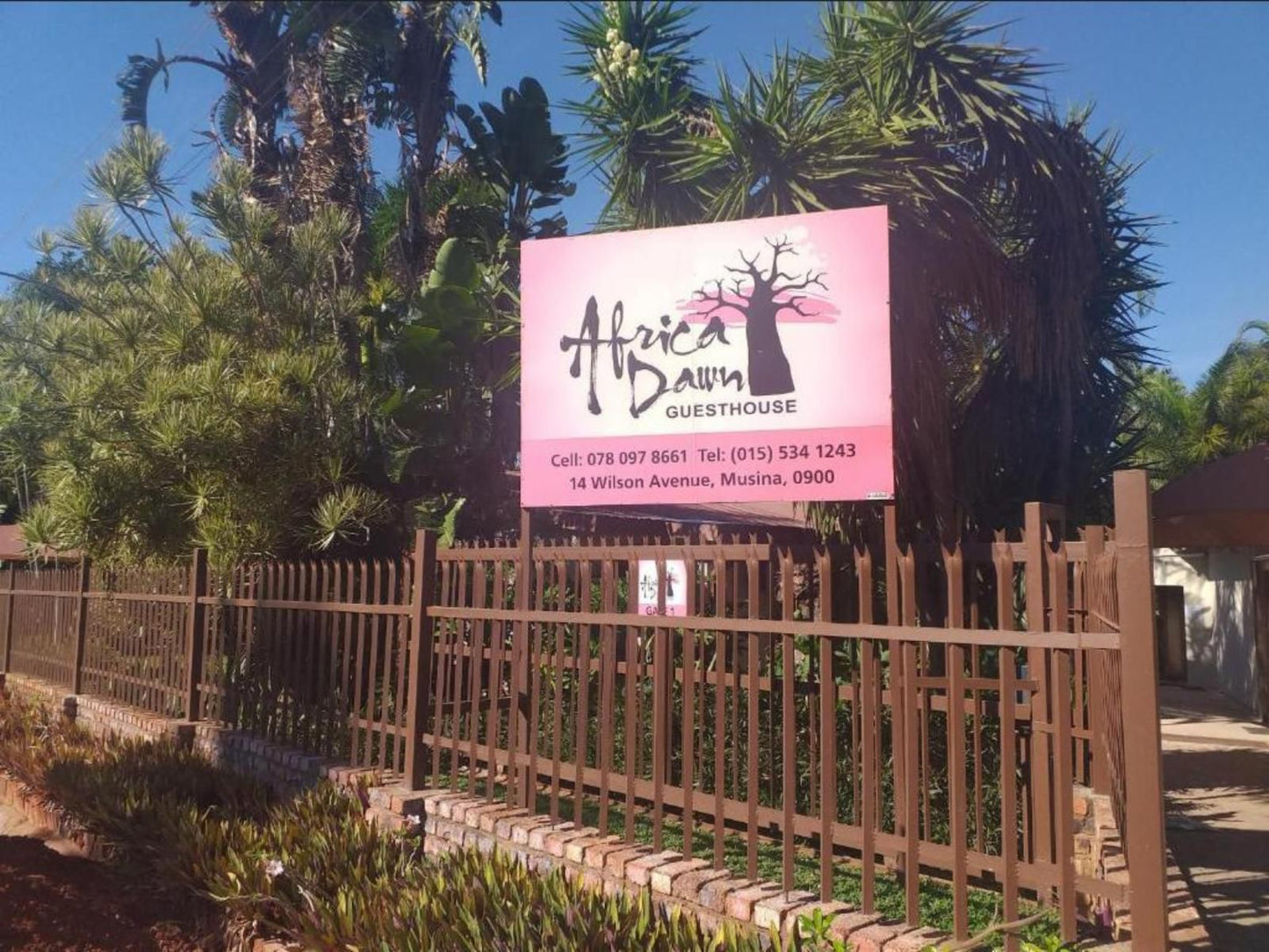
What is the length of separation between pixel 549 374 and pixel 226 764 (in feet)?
13.2

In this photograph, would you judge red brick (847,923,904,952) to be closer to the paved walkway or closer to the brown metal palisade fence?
the brown metal palisade fence

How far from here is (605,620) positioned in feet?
14.5

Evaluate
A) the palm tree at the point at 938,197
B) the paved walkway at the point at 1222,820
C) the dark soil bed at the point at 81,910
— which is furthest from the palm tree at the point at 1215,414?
the dark soil bed at the point at 81,910

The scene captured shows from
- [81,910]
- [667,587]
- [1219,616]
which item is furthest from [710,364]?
[1219,616]

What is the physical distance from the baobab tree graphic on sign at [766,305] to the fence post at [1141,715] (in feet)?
6.29

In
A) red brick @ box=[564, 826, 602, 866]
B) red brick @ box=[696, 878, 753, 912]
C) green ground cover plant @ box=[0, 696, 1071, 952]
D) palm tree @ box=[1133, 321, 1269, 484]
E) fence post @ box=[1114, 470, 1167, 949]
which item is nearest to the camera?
fence post @ box=[1114, 470, 1167, 949]

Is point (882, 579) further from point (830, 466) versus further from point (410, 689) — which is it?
point (410, 689)

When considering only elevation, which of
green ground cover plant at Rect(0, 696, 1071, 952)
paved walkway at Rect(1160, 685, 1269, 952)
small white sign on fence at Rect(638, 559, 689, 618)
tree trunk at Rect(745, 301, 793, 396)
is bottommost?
paved walkway at Rect(1160, 685, 1269, 952)

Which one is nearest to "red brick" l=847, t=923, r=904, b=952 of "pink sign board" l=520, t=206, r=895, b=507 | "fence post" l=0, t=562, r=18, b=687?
"pink sign board" l=520, t=206, r=895, b=507

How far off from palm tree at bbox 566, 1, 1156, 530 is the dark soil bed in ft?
15.0

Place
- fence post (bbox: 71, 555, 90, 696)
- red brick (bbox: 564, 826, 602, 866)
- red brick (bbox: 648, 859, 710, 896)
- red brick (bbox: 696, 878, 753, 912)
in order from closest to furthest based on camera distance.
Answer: red brick (bbox: 696, 878, 753, 912) < red brick (bbox: 648, 859, 710, 896) < red brick (bbox: 564, 826, 602, 866) < fence post (bbox: 71, 555, 90, 696)

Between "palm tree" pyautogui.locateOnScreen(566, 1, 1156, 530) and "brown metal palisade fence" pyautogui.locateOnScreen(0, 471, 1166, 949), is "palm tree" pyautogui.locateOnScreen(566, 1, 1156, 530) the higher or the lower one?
the higher one

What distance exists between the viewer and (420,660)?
541 cm

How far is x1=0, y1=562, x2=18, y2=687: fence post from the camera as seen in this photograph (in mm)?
12992
